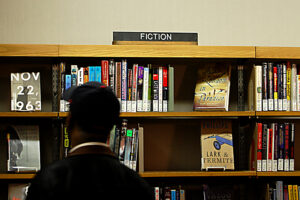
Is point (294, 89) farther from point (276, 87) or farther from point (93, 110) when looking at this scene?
point (93, 110)

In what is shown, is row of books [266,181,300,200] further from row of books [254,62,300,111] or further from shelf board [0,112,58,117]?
shelf board [0,112,58,117]

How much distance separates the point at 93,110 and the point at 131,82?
1241mm

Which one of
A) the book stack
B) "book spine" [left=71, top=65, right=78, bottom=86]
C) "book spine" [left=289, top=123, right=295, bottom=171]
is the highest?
"book spine" [left=71, top=65, right=78, bottom=86]

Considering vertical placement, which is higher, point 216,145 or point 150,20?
point 150,20

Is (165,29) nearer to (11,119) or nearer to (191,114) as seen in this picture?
(191,114)

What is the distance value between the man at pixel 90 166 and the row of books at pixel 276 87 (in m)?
1.42

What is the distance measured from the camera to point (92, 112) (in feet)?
4.19

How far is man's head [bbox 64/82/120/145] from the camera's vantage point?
50.3 inches

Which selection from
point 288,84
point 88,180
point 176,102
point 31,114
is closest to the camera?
point 88,180

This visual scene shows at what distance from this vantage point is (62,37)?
2.82m

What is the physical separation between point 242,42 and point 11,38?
1.57 m

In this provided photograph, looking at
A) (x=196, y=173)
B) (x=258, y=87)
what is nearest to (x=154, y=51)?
(x=258, y=87)

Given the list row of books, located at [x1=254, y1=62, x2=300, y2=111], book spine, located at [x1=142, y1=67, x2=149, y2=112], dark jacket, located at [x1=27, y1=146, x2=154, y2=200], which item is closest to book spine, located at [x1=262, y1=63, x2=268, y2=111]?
row of books, located at [x1=254, y1=62, x2=300, y2=111]

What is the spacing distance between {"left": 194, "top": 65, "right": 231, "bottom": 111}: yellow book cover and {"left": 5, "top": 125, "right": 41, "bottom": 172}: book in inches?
39.9
